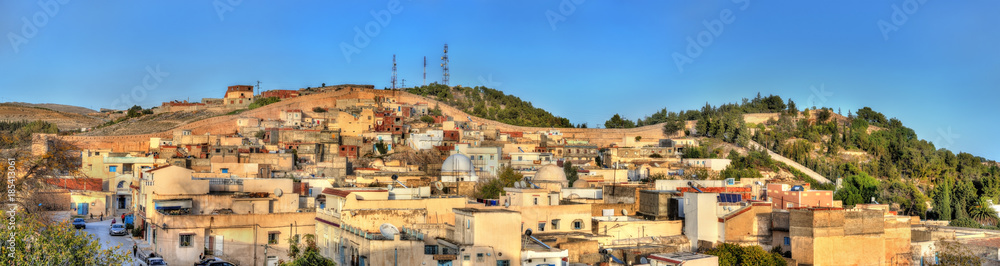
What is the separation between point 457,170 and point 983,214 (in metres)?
23.6

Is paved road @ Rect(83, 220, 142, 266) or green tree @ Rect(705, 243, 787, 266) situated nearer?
green tree @ Rect(705, 243, 787, 266)

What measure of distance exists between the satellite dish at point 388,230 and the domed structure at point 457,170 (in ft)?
47.5

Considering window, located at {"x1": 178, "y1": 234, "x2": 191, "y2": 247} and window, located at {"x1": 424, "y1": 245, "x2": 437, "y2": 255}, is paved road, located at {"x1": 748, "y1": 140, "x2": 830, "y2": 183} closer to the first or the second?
window, located at {"x1": 424, "y1": 245, "x2": 437, "y2": 255}

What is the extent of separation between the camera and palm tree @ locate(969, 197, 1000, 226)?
1508 inches

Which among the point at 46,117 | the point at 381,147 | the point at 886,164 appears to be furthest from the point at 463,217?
the point at 46,117

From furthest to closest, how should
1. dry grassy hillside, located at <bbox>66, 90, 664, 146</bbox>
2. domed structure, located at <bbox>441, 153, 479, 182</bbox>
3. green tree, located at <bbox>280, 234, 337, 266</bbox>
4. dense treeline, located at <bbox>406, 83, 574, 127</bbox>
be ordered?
1. dense treeline, located at <bbox>406, 83, 574, 127</bbox>
2. dry grassy hillside, located at <bbox>66, 90, 664, 146</bbox>
3. domed structure, located at <bbox>441, 153, 479, 182</bbox>
4. green tree, located at <bbox>280, 234, 337, 266</bbox>

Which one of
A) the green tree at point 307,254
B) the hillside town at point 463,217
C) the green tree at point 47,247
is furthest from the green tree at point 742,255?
the green tree at point 47,247

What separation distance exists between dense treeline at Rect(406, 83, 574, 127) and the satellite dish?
47.8 metres

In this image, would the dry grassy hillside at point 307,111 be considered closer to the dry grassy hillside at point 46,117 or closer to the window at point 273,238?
the dry grassy hillside at point 46,117

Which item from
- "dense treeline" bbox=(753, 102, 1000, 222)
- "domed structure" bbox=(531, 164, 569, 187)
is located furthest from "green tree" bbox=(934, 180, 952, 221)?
"domed structure" bbox=(531, 164, 569, 187)

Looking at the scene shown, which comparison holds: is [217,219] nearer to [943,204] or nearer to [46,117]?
[943,204]

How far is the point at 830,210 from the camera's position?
19938mm

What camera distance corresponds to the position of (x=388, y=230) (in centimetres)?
1497

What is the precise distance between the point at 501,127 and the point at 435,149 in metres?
16.8
